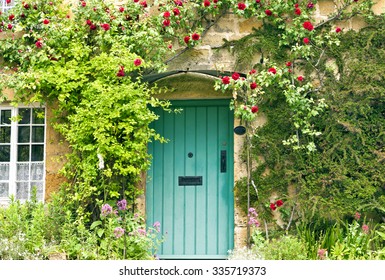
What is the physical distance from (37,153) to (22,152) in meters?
0.19

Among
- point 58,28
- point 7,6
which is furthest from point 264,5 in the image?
point 7,6

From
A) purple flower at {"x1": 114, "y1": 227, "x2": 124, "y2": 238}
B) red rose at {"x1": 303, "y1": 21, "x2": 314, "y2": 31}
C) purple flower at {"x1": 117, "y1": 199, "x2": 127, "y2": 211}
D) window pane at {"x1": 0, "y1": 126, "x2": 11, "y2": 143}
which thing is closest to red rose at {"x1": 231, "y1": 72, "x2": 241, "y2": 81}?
red rose at {"x1": 303, "y1": 21, "x2": 314, "y2": 31}

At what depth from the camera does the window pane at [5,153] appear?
8.45m

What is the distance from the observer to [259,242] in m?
7.54

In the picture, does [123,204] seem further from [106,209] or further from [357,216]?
[357,216]

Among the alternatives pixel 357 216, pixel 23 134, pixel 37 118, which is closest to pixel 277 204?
pixel 357 216

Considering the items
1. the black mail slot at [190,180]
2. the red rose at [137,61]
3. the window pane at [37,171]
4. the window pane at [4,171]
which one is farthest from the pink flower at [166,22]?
the window pane at [4,171]

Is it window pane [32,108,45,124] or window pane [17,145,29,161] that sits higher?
window pane [32,108,45,124]

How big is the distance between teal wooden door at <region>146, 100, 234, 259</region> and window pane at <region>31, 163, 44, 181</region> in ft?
4.27

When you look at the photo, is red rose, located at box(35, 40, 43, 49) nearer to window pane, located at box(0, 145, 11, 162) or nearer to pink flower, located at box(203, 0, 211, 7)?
window pane, located at box(0, 145, 11, 162)

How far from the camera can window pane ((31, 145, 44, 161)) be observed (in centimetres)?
842

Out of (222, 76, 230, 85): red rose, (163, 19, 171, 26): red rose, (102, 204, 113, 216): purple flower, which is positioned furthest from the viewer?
(163, 19, 171, 26): red rose

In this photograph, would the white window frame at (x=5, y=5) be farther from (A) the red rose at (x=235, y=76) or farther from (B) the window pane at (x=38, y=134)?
(A) the red rose at (x=235, y=76)

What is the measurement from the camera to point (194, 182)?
833cm
